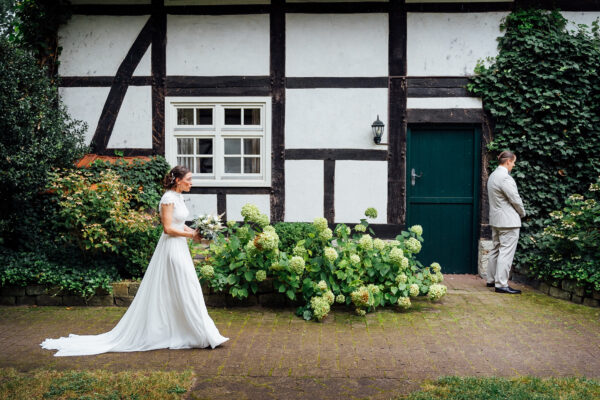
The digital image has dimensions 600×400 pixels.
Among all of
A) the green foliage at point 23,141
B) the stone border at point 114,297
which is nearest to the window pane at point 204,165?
the green foliage at point 23,141

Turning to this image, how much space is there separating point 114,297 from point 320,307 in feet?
8.55

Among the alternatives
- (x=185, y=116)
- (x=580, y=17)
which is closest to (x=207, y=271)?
(x=185, y=116)

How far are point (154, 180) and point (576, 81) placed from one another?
6578 millimetres

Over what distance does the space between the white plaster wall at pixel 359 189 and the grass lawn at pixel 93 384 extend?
14.5ft

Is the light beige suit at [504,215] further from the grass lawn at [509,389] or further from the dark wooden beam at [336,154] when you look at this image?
the grass lawn at [509,389]

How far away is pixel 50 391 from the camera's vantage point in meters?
3.65

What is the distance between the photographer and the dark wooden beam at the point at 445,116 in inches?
305

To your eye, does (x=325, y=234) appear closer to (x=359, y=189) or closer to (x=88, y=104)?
(x=359, y=189)

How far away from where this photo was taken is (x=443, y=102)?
778 cm

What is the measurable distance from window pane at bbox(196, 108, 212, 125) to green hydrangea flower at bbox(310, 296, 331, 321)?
12.9ft

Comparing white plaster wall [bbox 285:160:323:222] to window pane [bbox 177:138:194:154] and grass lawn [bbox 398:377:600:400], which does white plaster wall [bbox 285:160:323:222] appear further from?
grass lawn [bbox 398:377:600:400]

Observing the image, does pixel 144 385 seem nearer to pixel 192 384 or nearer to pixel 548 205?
pixel 192 384

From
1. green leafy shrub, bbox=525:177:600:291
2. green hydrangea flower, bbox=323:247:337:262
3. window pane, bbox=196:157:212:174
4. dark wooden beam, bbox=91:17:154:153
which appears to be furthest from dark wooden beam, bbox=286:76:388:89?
green hydrangea flower, bbox=323:247:337:262

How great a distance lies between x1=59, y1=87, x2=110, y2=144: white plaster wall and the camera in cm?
810
